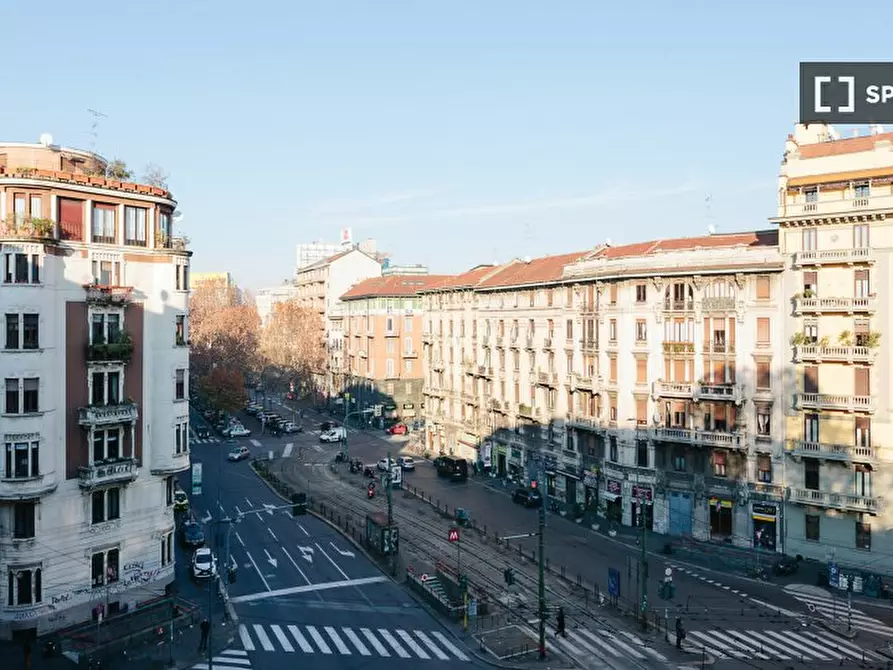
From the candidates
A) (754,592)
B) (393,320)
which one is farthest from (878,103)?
(393,320)

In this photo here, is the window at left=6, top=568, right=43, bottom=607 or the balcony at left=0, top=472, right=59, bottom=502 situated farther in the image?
the window at left=6, top=568, right=43, bottom=607

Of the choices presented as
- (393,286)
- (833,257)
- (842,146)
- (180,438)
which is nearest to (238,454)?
(393,286)

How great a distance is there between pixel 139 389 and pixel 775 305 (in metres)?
43.2

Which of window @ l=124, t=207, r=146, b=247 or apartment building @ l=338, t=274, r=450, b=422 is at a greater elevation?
window @ l=124, t=207, r=146, b=247

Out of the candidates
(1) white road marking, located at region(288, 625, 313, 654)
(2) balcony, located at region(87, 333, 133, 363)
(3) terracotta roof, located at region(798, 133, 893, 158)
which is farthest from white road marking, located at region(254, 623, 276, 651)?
(3) terracotta roof, located at region(798, 133, 893, 158)

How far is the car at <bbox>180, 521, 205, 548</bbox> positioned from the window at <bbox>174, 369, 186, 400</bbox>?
15.4 metres

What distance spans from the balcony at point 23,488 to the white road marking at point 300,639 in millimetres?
14933

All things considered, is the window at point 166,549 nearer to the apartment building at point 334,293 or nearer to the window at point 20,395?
the window at point 20,395

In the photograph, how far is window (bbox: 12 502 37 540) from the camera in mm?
43062

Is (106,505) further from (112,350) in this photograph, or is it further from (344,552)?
(344,552)

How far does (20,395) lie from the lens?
4266cm

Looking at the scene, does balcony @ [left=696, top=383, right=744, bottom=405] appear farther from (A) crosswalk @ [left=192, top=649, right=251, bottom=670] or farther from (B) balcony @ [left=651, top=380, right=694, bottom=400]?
(A) crosswalk @ [left=192, top=649, right=251, bottom=670]

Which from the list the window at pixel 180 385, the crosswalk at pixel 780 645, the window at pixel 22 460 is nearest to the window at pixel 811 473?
the crosswalk at pixel 780 645

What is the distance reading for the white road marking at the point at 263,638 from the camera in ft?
140
